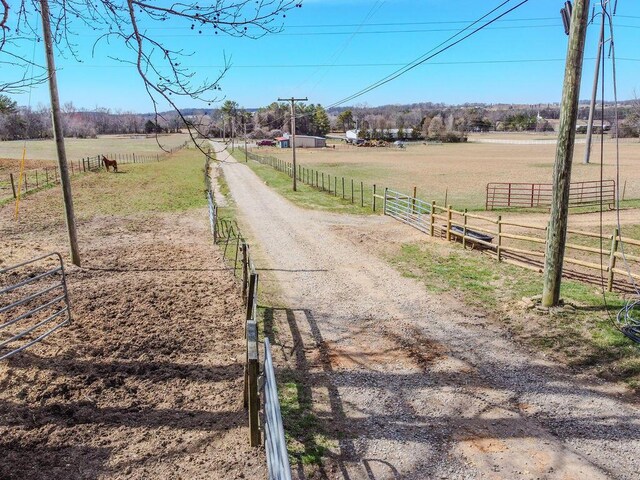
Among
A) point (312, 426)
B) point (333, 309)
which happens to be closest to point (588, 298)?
point (333, 309)

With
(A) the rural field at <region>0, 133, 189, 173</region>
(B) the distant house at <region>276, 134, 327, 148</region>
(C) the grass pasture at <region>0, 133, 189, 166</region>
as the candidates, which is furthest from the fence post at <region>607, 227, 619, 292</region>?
(B) the distant house at <region>276, 134, 327, 148</region>

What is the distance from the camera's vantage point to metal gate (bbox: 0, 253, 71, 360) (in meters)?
6.79

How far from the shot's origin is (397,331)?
8.24m

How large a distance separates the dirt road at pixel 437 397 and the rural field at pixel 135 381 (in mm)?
1009

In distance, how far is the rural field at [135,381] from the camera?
4656 millimetres

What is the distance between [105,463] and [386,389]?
3.37 meters

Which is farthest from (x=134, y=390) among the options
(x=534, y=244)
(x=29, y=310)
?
(x=534, y=244)

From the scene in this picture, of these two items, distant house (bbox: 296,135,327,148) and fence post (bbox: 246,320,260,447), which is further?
distant house (bbox: 296,135,327,148)

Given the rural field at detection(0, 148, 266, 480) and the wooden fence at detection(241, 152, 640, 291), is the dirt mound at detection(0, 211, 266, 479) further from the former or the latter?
the wooden fence at detection(241, 152, 640, 291)

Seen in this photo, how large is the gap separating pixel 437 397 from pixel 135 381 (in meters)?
3.88

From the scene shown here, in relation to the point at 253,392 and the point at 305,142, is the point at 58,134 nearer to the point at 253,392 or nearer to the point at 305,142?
the point at 253,392

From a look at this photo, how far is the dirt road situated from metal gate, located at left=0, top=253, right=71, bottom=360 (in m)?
3.70

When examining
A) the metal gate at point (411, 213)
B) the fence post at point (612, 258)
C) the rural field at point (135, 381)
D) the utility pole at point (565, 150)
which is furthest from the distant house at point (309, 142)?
the utility pole at point (565, 150)

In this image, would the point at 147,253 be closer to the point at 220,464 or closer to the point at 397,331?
the point at 397,331
